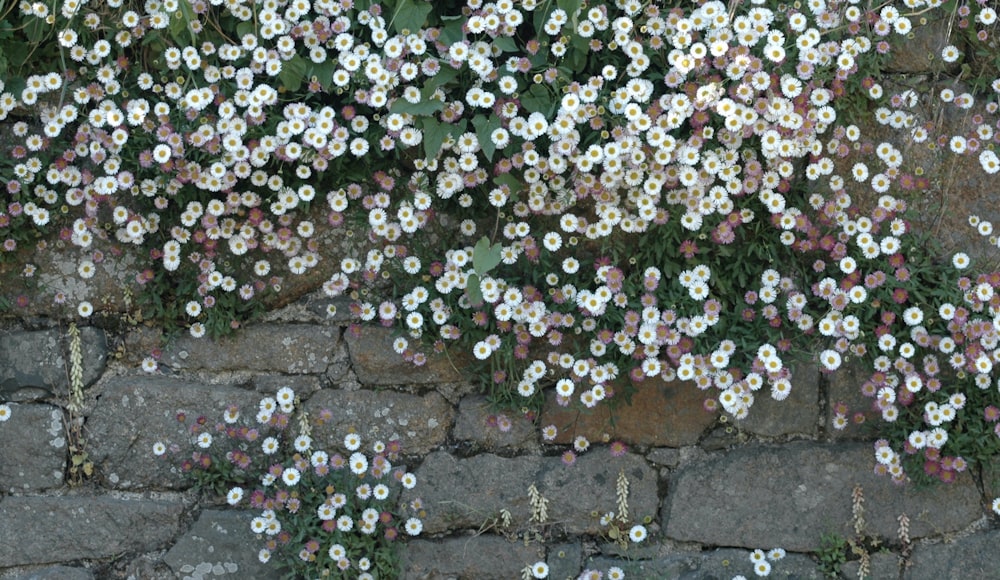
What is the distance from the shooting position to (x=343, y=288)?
318cm

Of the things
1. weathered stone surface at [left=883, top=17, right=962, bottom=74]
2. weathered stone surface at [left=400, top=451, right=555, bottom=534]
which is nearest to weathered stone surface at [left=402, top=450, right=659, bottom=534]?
weathered stone surface at [left=400, top=451, right=555, bottom=534]

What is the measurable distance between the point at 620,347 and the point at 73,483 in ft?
5.55

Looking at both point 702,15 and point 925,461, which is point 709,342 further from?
point 702,15

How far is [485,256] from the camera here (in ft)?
9.76

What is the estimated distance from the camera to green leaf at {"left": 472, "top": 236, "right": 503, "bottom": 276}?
2.95 m

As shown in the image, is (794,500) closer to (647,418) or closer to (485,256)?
(647,418)

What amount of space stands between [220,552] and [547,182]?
57.9 inches

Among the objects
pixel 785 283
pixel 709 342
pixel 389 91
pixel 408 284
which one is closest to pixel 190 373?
pixel 408 284

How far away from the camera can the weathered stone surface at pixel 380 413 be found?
3.26 metres

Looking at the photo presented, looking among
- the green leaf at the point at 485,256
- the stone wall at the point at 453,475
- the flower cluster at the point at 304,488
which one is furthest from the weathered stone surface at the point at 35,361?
the green leaf at the point at 485,256

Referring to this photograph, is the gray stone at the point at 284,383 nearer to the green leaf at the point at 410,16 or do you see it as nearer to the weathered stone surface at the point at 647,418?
the weathered stone surface at the point at 647,418

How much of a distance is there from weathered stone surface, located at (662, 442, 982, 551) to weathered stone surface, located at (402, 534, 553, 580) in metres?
0.45

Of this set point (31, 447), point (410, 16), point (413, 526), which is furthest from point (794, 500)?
point (31, 447)

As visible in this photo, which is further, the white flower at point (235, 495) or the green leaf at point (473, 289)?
the white flower at point (235, 495)
